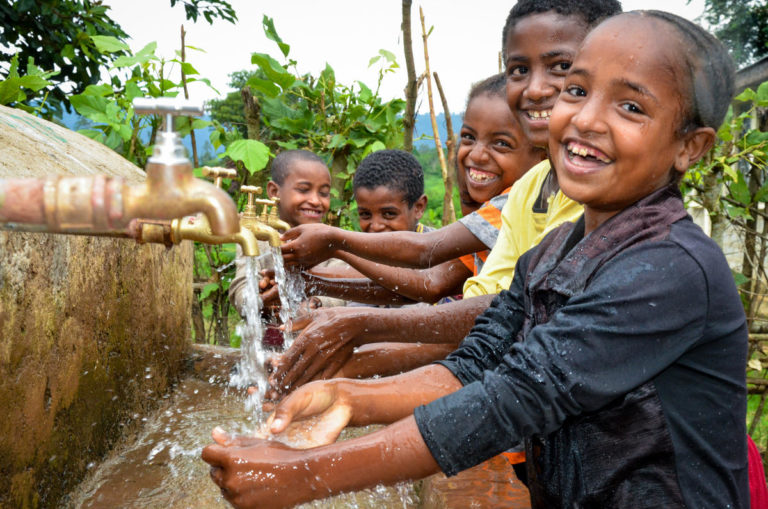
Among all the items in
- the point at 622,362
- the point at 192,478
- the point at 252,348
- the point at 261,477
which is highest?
the point at 622,362

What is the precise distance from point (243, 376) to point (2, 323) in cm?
156

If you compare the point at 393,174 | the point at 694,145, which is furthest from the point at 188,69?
the point at 694,145

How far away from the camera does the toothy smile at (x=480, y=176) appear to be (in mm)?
2588

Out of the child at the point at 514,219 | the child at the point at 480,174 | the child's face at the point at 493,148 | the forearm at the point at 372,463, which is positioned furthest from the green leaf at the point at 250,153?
the forearm at the point at 372,463

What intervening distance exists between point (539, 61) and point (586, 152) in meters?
0.74

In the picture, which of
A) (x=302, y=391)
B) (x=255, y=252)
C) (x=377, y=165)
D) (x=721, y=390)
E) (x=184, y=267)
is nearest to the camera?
(x=721, y=390)

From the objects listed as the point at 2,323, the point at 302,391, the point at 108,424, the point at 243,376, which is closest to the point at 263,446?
the point at 302,391

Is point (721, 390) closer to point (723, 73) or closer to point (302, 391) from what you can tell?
point (723, 73)

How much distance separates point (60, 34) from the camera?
5.70m

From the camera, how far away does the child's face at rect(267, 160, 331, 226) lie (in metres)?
3.72

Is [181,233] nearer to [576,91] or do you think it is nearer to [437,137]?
[576,91]

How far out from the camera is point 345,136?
15.9 ft

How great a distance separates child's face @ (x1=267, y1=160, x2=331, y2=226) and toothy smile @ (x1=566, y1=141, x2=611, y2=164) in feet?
8.39

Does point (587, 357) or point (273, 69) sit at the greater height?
point (273, 69)
